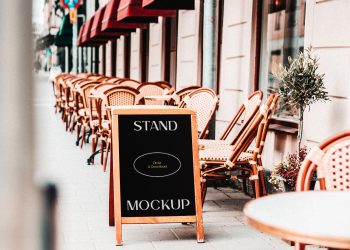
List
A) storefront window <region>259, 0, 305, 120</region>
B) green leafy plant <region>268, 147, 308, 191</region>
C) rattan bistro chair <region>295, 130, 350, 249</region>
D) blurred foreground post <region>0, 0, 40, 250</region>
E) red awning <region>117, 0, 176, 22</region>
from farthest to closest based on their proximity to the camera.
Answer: red awning <region>117, 0, 176, 22</region>
storefront window <region>259, 0, 305, 120</region>
green leafy plant <region>268, 147, 308, 191</region>
rattan bistro chair <region>295, 130, 350, 249</region>
blurred foreground post <region>0, 0, 40, 250</region>

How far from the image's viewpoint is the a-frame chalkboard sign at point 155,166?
13.0ft

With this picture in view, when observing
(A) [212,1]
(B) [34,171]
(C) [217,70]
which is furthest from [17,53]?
(C) [217,70]

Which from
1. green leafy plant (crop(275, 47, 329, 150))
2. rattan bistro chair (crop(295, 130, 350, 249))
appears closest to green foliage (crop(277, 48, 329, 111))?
green leafy plant (crop(275, 47, 329, 150))

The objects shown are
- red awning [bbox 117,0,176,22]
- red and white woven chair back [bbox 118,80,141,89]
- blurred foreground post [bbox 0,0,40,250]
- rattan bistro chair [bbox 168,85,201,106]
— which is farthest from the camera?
red awning [bbox 117,0,176,22]

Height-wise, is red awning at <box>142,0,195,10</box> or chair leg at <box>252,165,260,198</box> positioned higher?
red awning at <box>142,0,195,10</box>

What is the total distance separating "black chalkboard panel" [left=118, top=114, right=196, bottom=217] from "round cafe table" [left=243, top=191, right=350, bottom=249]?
189 cm

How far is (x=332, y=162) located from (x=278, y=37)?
14.6 feet

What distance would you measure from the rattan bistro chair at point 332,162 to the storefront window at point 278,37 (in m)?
3.59

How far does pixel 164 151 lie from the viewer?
408 cm

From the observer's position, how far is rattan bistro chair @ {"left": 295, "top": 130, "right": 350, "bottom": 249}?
261cm

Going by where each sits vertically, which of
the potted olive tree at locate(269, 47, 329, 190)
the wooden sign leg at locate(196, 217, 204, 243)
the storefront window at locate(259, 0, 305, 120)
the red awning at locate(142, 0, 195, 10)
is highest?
the red awning at locate(142, 0, 195, 10)

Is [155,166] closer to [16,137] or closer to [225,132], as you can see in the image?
[225,132]

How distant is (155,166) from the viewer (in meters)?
4.04

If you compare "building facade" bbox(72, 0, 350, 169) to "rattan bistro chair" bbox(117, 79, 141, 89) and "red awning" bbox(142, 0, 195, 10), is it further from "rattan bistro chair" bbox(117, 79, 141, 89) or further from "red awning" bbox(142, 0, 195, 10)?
"rattan bistro chair" bbox(117, 79, 141, 89)
